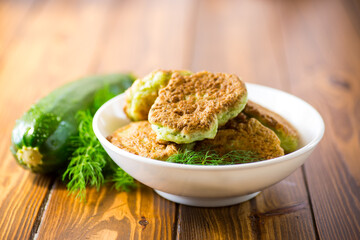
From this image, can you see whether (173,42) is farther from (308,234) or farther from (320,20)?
(308,234)

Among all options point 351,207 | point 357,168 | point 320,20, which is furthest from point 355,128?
point 320,20

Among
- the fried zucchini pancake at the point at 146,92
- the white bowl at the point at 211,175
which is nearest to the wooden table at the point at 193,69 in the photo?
the white bowl at the point at 211,175

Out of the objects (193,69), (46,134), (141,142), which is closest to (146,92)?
(141,142)

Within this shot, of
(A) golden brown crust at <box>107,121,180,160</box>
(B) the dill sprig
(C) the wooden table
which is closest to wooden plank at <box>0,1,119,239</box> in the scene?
(C) the wooden table

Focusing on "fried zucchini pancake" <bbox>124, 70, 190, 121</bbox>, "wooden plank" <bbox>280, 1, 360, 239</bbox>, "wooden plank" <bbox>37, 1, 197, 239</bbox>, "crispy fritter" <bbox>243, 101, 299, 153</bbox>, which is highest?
"fried zucchini pancake" <bbox>124, 70, 190, 121</bbox>

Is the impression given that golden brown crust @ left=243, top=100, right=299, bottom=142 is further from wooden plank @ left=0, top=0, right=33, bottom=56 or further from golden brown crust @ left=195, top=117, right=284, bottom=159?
wooden plank @ left=0, top=0, right=33, bottom=56

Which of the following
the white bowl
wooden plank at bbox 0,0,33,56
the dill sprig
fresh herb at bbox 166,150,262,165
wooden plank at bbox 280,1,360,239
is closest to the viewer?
the white bowl

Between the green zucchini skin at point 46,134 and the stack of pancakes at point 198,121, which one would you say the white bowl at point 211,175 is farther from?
the green zucchini skin at point 46,134
